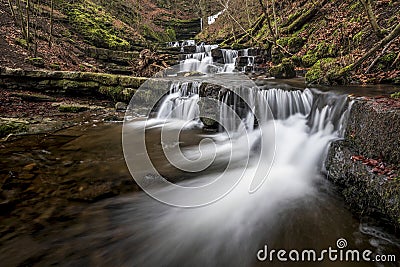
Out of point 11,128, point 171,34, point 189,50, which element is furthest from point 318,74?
point 171,34

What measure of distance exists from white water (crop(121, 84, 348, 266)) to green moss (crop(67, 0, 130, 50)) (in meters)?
11.8

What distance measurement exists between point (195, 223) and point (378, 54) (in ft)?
23.5

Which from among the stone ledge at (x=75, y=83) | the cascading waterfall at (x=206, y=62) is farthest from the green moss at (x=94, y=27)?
the stone ledge at (x=75, y=83)

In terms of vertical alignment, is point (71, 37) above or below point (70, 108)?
above

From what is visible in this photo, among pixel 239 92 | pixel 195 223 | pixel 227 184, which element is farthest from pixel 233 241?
pixel 239 92

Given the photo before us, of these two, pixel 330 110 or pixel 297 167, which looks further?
pixel 330 110

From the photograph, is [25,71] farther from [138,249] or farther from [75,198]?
[138,249]

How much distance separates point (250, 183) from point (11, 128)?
621cm

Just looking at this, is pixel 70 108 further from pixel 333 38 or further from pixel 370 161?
pixel 333 38

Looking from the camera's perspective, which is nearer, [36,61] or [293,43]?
[36,61]

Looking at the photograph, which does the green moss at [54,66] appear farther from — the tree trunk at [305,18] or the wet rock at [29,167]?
the tree trunk at [305,18]

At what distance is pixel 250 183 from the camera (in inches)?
169

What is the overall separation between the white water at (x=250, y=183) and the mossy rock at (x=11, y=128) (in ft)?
14.8

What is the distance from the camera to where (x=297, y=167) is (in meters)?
4.64
